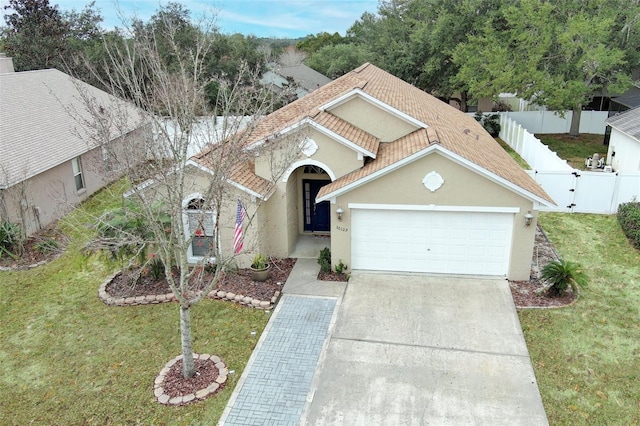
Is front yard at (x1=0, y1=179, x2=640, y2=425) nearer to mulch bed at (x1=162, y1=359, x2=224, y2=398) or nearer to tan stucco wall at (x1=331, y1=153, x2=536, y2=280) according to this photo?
mulch bed at (x1=162, y1=359, x2=224, y2=398)

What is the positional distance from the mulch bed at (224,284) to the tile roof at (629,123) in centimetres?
1650

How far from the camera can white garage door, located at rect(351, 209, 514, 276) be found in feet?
47.3

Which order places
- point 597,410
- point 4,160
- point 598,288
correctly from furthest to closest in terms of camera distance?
point 4,160, point 598,288, point 597,410

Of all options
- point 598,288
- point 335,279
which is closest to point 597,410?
point 598,288

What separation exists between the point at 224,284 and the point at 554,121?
2899 cm

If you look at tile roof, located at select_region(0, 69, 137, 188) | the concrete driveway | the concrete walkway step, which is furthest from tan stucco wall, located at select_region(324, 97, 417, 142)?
tile roof, located at select_region(0, 69, 137, 188)

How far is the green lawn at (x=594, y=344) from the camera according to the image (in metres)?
9.70

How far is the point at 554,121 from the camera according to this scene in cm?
3491

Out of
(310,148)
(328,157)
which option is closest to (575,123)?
(328,157)

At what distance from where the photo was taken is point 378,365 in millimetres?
10969

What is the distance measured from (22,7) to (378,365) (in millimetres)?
42273

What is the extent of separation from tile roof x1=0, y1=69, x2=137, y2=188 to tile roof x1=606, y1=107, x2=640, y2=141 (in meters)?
20.6

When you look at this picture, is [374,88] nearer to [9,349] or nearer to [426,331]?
[426,331]

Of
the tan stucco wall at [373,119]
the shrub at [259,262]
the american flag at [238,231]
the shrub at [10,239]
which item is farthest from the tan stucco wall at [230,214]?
the shrub at [10,239]
